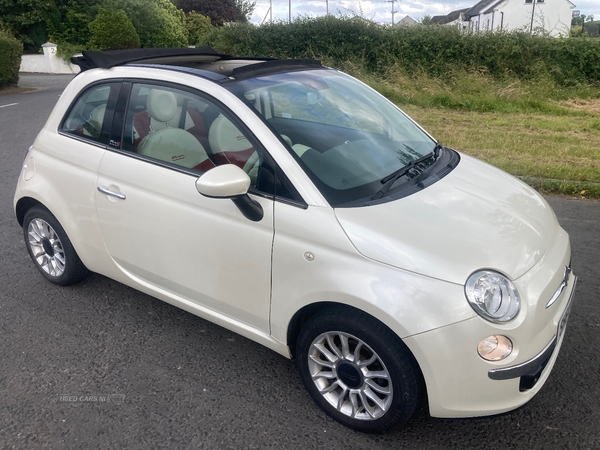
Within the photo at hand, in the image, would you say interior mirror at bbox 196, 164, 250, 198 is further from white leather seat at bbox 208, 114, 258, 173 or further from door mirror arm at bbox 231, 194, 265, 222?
white leather seat at bbox 208, 114, 258, 173

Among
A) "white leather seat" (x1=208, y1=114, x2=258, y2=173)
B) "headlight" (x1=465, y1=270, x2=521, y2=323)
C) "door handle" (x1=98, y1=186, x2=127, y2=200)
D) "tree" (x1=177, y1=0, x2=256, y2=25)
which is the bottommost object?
"headlight" (x1=465, y1=270, x2=521, y2=323)

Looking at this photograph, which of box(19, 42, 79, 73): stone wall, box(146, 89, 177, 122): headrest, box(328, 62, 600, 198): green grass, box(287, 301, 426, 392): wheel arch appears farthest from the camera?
box(19, 42, 79, 73): stone wall

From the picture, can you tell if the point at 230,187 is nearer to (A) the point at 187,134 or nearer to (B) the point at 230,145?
(B) the point at 230,145

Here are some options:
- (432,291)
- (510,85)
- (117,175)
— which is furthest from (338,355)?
(510,85)

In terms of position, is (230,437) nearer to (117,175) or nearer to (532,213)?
(117,175)

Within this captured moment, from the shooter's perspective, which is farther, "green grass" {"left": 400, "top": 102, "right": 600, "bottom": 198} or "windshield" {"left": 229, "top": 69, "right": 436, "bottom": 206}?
"green grass" {"left": 400, "top": 102, "right": 600, "bottom": 198}

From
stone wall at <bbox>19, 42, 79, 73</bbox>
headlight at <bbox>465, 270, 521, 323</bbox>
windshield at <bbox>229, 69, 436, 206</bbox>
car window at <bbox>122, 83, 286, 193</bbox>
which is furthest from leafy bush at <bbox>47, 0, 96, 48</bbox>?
headlight at <bbox>465, 270, 521, 323</bbox>

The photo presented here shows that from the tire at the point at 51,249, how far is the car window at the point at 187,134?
1000 millimetres

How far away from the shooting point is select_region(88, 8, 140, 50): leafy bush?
30.3 m

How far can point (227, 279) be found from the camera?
2852 mm

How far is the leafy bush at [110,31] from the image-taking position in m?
30.3

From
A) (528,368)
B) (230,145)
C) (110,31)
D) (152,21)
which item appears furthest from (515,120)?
(152,21)

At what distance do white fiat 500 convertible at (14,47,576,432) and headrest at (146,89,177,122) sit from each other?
0.01 meters

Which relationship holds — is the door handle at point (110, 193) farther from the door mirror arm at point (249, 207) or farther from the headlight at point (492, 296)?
the headlight at point (492, 296)
